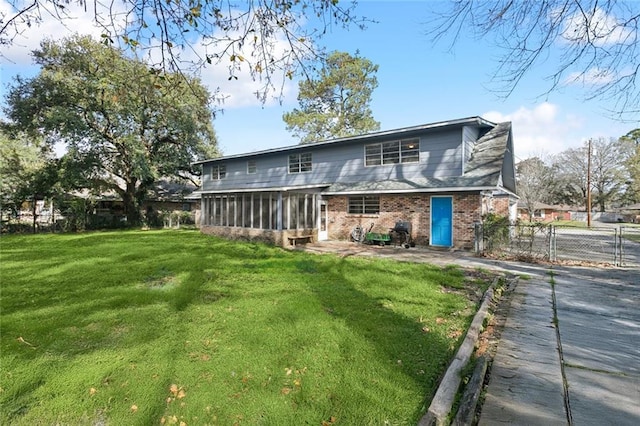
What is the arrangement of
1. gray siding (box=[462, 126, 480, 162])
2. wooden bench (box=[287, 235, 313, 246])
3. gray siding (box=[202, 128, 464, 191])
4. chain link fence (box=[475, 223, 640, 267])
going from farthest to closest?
wooden bench (box=[287, 235, 313, 246]) < gray siding (box=[202, 128, 464, 191]) < gray siding (box=[462, 126, 480, 162]) < chain link fence (box=[475, 223, 640, 267])

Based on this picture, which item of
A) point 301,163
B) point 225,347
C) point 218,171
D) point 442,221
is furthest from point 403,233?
point 218,171

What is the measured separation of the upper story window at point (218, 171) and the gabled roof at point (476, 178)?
1055cm

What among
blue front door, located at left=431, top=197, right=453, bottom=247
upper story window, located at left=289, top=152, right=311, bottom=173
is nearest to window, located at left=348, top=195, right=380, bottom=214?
blue front door, located at left=431, top=197, right=453, bottom=247

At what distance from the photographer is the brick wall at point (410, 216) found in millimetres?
12480

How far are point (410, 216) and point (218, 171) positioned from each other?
1549cm

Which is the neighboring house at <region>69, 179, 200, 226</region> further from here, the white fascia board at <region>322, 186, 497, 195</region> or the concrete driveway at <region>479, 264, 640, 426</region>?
the concrete driveway at <region>479, 264, 640, 426</region>

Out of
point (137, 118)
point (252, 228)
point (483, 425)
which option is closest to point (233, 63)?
point (483, 425)

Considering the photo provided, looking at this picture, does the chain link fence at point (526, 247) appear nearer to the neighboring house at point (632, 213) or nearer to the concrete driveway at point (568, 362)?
the concrete driveway at point (568, 362)

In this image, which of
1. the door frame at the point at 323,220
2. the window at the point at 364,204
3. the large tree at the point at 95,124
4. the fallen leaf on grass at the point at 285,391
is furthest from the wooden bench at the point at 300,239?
the fallen leaf on grass at the point at 285,391

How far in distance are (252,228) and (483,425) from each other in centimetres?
1410

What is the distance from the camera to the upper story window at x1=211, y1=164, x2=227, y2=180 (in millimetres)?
23469

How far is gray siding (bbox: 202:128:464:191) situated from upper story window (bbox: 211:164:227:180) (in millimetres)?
283

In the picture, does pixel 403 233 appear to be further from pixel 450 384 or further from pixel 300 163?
pixel 450 384

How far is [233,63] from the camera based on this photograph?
3145mm
